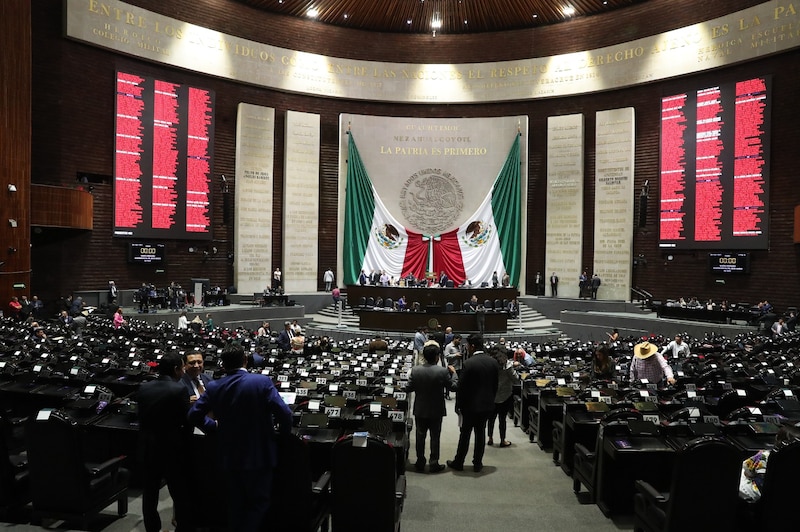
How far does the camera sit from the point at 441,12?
77.3 feet

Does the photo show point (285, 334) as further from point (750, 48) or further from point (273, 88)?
point (750, 48)

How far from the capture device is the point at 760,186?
60.7ft

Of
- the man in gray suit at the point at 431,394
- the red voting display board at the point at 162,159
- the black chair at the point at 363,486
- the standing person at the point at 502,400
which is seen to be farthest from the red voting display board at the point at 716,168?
the black chair at the point at 363,486

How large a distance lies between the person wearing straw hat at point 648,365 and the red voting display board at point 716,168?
1405cm

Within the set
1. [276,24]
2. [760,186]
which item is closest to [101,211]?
[276,24]

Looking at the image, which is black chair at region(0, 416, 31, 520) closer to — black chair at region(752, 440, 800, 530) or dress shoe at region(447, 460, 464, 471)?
dress shoe at region(447, 460, 464, 471)

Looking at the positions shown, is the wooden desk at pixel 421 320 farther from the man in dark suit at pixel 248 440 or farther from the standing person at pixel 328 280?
the man in dark suit at pixel 248 440

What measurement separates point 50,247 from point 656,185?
20676 mm

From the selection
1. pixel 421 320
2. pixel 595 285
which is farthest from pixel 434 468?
pixel 595 285

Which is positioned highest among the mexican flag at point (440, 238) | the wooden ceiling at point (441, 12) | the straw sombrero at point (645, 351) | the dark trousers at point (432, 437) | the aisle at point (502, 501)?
the wooden ceiling at point (441, 12)

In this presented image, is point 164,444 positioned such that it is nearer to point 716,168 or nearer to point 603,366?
point 603,366

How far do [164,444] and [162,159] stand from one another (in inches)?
737

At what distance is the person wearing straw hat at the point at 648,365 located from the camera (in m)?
7.12

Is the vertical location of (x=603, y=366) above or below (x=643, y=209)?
below
